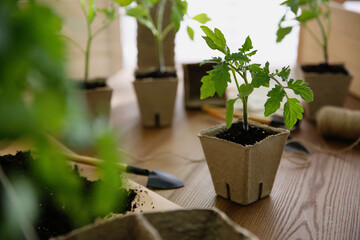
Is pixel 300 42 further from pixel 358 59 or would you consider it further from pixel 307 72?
pixel 307 72

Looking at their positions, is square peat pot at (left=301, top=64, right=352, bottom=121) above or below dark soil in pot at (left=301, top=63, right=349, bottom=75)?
below

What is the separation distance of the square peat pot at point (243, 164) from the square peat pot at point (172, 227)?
0.33 m

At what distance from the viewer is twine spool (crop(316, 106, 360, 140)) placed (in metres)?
1.26

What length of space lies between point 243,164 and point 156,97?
23.6 inches

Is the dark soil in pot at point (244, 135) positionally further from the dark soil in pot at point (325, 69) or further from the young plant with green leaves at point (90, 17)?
the dark soil in pot at point (325, 69)

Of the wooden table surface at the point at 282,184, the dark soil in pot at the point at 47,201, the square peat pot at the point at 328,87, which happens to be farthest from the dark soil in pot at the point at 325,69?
the dark soil in pot at the point at 47,201

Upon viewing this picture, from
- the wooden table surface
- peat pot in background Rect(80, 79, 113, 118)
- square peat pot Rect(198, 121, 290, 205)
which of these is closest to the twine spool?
the wooden table surface

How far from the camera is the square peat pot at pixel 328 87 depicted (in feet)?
4.61

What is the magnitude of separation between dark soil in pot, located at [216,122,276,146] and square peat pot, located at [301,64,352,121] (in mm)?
560

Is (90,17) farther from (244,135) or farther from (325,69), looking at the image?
(325,69)

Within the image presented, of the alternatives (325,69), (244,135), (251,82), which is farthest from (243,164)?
(325,69)

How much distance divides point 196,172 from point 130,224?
1.99 ft

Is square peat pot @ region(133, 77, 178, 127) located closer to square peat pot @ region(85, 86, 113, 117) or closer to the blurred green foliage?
square peat pot @ region(85, 86, 113, 117)

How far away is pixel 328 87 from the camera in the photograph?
142 cm
